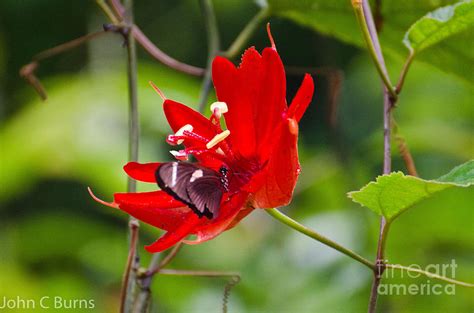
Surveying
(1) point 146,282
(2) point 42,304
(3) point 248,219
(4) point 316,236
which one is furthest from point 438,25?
(3) point 248,219

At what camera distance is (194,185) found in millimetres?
936

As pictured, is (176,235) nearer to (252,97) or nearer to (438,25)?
(252,97)

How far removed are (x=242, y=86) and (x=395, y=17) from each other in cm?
43

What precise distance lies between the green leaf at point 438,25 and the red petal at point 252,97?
0.85 feet

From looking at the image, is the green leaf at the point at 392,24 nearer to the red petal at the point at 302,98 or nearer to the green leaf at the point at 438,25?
the green leaf at the point at 438,25

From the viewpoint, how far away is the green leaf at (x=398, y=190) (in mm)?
927

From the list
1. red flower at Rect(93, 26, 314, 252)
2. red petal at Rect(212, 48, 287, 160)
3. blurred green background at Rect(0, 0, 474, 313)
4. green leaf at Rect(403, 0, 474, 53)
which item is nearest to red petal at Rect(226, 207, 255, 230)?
red flower at Rect(93, 26, 314, 252)

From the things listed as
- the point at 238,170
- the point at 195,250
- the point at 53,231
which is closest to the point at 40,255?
the point at 53,231

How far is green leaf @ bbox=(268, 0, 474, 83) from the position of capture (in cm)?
131

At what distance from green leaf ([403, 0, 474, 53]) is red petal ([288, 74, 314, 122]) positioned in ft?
0.91

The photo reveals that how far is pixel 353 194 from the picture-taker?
96cm

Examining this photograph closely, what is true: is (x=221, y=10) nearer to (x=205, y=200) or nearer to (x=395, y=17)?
(x=395, y=17)

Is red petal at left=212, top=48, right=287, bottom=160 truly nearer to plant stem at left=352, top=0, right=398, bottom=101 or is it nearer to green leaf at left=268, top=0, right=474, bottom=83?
plant stem at left=352, top=0, right=398, bottom=101

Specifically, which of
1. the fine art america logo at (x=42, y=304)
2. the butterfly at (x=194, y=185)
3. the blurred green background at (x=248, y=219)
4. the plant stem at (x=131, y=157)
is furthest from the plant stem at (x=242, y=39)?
the fine art america logo at (x=42, y=304)
